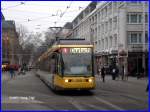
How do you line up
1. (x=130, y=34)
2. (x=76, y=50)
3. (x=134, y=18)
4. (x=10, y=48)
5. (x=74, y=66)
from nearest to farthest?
1. (x=74, y=66)
2. (x=76, y=50)
3. (x=130, y=34)
4. (x=134, y=18)
5. (x=10, y=48)

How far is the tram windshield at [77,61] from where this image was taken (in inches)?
946

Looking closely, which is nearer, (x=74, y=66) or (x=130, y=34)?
(x=74, y=66)

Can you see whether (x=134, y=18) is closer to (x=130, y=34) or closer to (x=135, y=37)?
(x=130, y=34)

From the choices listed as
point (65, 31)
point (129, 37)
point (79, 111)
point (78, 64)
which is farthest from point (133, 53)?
point (65, 31)

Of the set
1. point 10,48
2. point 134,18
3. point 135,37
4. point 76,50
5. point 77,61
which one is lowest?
point 77,61

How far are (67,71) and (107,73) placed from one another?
50.0m

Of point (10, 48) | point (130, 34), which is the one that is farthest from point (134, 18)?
point (10, 48)

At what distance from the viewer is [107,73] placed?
7369cm

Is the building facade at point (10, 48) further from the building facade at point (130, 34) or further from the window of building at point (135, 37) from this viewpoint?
the window of building at point (135, 37)

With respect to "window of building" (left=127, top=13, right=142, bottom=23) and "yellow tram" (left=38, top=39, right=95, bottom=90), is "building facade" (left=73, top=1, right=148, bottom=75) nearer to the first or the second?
"window of building" (left=127, top=13, right=142, bottom=23)

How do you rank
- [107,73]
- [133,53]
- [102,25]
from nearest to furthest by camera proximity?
[133,53] → [107,73] → [102,25]

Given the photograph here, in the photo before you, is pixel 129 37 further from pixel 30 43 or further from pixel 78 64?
pixel 30 43

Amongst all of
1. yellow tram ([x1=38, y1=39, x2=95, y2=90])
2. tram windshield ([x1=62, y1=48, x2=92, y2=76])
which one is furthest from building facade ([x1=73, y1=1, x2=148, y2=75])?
tram windshield ([x1=62, y1=48, x2=92, y2=76])

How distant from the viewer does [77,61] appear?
24203 mm
